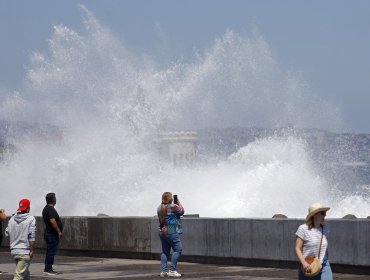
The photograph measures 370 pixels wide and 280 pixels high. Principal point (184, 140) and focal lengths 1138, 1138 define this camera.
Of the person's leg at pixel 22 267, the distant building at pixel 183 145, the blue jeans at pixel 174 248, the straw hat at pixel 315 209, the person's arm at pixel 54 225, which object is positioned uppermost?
the distant building at pixel 183 145

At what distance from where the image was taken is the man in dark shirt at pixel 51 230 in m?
17.7

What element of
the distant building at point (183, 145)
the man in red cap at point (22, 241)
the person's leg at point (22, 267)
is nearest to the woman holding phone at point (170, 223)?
the man in red cap at point (22, 241)

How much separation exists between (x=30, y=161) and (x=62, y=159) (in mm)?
3289

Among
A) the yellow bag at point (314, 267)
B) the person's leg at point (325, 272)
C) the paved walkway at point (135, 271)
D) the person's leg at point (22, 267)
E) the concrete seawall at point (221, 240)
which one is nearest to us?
the yellow bag at point (314, 267)

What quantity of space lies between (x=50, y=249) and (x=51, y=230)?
1.29 ft

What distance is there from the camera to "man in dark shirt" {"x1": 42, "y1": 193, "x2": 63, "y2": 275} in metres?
17.7

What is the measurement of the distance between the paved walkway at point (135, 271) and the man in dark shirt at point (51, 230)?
0.72 feet

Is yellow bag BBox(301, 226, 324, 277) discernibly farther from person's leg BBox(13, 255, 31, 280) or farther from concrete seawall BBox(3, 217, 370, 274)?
concrete seawall BBox(3, 217, 370, 274)

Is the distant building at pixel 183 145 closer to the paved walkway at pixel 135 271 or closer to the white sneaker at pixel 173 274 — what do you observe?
the paved walkway at pixel 135 271

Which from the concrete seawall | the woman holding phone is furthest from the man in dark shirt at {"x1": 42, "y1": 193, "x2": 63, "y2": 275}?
the concrete seawall

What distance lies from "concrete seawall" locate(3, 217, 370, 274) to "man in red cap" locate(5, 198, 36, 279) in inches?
195

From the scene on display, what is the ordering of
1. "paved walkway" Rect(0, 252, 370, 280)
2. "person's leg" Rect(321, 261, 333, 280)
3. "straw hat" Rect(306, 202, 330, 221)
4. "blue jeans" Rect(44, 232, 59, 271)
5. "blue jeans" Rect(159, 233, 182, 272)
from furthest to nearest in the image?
"blue jeans" Rect(44, 232, 59, 271) < "blue jeans" Rect(159, 233, 182, 272) < "paved walkway" Rect(0, 252, 370, 280) < "person's leg" Rect(321, 261, 333, 280) < "straw hat" Rect(306, 202, 330, 221)

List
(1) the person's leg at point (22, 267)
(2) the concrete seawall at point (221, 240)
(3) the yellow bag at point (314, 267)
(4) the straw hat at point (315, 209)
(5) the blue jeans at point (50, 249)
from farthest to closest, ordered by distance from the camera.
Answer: (5) the blue jeans at point (50, 249), (2) the concrete seawall at point (221, 240), (1) the person's leg at point (22, 267), (4) the straw hat at point (315, 209), (3) the yellow bag at point (314, 267)

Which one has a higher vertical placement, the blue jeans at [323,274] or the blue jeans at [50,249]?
the blue jeans at [50,249]
